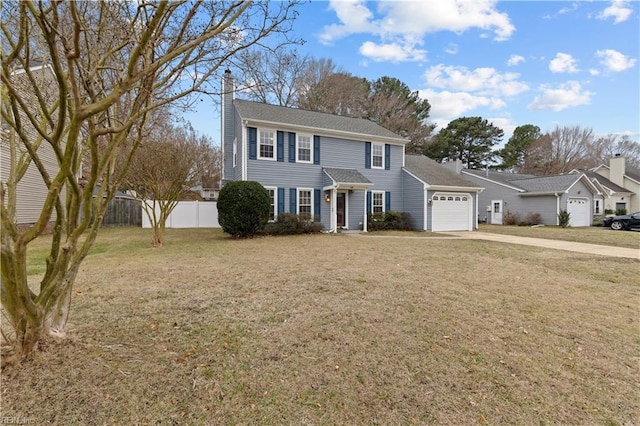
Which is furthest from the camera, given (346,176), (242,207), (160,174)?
(346,176)

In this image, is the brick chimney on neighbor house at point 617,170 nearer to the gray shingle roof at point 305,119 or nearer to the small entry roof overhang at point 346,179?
the gray shingle roof at point 305,119

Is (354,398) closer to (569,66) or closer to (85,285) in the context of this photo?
(85,285)

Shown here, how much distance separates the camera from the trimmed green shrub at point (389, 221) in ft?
51.5

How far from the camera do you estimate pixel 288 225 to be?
1330 cm

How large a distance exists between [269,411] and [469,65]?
692 inches

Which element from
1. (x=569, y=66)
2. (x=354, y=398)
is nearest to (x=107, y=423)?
(x=354, y=398)

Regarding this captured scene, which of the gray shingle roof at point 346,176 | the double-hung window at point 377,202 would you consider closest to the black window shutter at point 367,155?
the gray shingle roof at point 346,176

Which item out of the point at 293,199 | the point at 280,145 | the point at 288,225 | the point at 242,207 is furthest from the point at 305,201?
the point at 242,207

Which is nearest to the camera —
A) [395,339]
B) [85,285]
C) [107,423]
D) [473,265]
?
[107,423]

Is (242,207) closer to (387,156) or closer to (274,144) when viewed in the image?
(274,144)

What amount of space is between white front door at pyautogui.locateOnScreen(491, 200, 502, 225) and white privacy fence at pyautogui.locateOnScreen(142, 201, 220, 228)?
2031cm

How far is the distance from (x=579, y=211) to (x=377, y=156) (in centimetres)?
1694

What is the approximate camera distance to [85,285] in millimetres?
5102

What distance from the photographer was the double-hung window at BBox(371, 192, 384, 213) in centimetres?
1628
